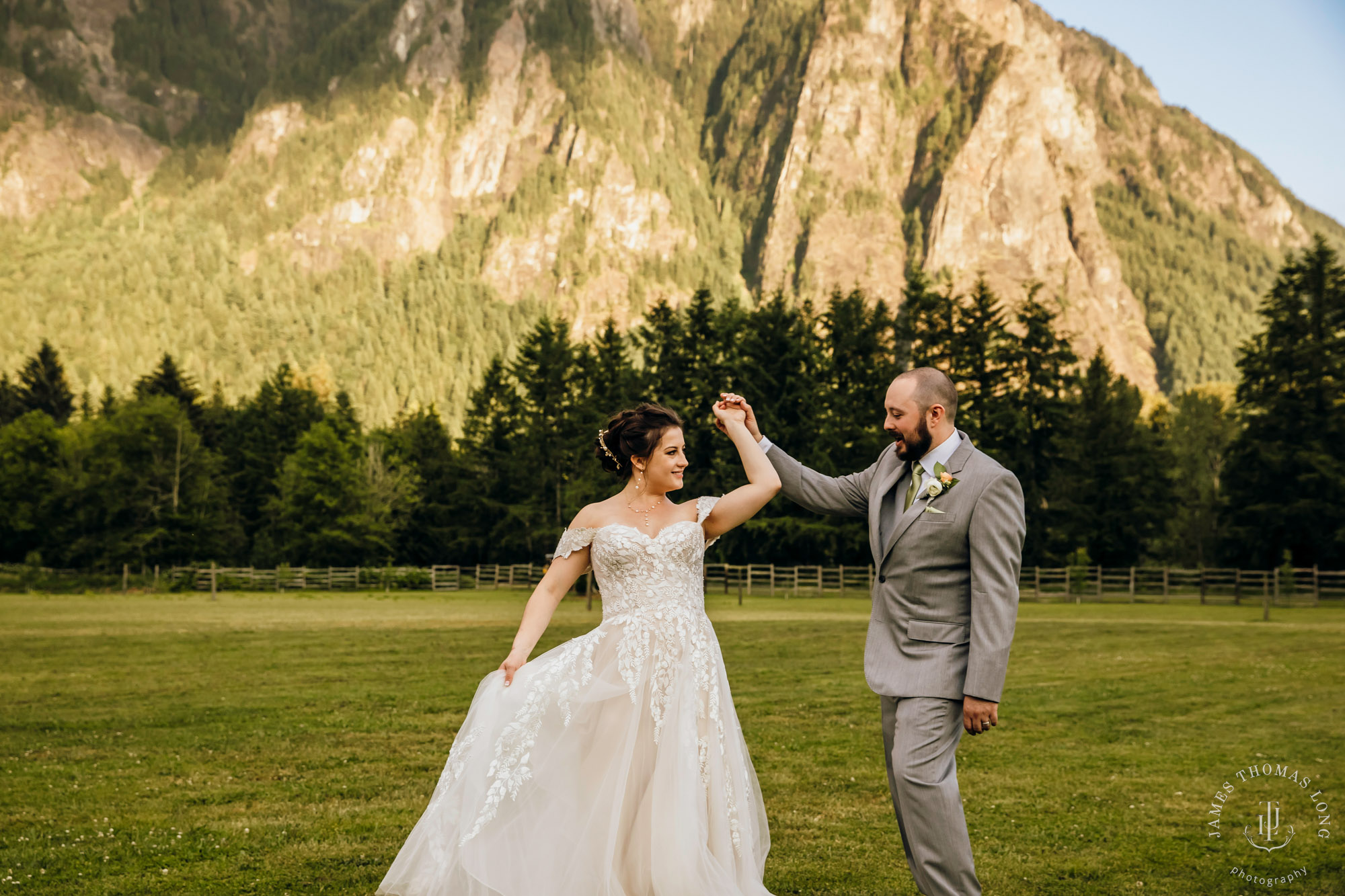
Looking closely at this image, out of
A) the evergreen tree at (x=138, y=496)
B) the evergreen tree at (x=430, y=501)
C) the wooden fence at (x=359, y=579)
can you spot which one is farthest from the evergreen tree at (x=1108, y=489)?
the evergreen tree at (x=138, y=496)

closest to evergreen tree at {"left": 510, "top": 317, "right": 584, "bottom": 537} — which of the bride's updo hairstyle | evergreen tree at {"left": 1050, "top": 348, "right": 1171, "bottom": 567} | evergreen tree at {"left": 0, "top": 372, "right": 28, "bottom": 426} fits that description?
evergreen tree at {"left": 1050, "top": 348, "right": 1171, "bottom": 567}

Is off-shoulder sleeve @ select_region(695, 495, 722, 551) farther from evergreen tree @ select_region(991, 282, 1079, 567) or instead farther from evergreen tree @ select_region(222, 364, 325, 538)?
evergreen tree @ select_region(222, 364, 325, 538)

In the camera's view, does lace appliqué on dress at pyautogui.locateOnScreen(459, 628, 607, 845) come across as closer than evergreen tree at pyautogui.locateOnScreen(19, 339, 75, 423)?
Yes

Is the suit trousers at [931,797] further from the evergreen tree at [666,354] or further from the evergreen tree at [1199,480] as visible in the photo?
the evergreen tree at [666,354]

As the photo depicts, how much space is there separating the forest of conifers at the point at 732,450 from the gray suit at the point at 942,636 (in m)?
47.9

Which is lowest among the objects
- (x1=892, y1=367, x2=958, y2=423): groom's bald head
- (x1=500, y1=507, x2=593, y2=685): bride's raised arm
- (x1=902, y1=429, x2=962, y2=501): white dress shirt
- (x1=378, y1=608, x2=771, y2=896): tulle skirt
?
(x1=378, y1=608, x2=771, y2=896): tulle skirt

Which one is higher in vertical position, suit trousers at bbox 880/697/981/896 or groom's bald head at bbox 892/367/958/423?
groom's bald head at bbox 892/367/958/423

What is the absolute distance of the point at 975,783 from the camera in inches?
370

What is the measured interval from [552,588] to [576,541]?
27 centimetres

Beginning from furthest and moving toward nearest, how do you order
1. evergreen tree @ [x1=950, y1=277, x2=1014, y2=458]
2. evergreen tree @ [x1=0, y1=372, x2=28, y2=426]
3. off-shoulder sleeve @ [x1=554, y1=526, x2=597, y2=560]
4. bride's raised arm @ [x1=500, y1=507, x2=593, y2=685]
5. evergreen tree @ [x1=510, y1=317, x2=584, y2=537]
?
1. evergreen tree @ [x1=0, y1=372, x2=28, y2=426]
2. evergreen tree @ [x1=510, y1=317, x2=584, y2=537]
3. evergreen tree @ [x1=950, y1=277, x2=1014, y2=458]
4. off-shoulder sleeve @ [x1=554, y1=526, x2=597, y2=560]
5. bride's raised arm @ [x1=500, y1=507, x2=593, y2=685]

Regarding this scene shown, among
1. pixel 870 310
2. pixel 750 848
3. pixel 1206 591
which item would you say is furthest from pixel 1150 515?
pixel 750 848

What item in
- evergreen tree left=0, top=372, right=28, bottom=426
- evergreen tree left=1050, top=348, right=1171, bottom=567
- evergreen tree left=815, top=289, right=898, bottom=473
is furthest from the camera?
evergreen tree left=0, top=372, right=28, bottom=426

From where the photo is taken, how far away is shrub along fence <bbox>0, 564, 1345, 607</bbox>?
140 feet

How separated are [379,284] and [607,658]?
189383 millimetres
